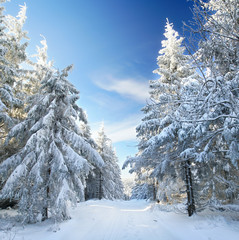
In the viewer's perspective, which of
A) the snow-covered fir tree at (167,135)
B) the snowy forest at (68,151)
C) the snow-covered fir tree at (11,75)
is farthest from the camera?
the snow-covered fir tree at (11,75)

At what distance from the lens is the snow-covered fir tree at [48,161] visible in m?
7.57

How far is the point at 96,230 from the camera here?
6.82 meters

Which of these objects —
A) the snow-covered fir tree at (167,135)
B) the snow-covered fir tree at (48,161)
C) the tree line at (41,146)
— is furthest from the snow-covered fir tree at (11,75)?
the snow-covered fir tree at (167,135)

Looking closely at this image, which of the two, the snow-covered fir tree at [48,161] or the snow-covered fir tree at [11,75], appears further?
the snow-covered fir tree at [11,75]

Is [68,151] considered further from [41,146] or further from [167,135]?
[167,135]

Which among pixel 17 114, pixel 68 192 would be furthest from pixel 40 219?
pixel 17 114

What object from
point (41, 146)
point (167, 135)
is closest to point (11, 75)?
point (41, 146)

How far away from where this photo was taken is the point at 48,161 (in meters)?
9.23

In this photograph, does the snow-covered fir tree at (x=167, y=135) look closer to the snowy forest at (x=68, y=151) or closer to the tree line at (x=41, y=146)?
the snowy forest at (x=68, y=151)

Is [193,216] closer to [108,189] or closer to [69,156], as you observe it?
[69,156]

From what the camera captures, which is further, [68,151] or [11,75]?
[11,75]

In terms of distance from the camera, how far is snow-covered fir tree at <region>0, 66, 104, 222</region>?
298 inches

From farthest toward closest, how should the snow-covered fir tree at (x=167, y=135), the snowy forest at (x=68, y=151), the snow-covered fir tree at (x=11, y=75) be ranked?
the snow-covered fir tree at (x=11, y=75) → the snow-covered fir tree at (x=167, y=135) → the snowy forest at (x=68, y=151)

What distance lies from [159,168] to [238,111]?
7.08 meters
